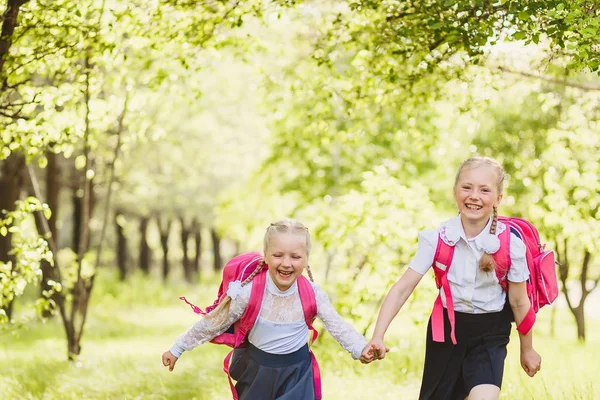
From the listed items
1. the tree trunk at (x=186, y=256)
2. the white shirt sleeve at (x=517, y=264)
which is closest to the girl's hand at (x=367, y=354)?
the white shirt sleeve at (x=517, y=264)

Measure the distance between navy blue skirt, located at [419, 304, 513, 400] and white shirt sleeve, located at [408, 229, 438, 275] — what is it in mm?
331

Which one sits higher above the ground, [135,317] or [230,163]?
[230,163]

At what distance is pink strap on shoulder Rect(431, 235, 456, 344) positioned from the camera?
14.4 feet

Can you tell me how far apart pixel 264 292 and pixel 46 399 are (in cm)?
361

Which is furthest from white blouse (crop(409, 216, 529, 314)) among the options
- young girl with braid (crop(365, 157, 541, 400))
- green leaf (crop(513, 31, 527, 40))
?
green leaf (crop(513, 31, 527, 40))

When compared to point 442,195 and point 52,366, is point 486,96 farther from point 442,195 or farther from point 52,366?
point 442,195

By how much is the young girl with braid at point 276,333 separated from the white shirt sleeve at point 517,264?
35.5 inches

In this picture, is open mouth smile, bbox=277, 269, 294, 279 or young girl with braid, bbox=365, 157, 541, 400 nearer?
young girl with braid, bbox=365, 157, 541, 400

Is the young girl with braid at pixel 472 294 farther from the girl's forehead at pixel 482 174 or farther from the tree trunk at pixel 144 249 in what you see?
the tree trunk at pixel 144 249

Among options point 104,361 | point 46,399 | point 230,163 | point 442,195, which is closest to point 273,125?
point 442,195

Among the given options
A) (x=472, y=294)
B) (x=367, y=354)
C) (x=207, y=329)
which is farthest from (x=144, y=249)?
(x=472, y=294)

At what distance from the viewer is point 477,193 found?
4.37 metres

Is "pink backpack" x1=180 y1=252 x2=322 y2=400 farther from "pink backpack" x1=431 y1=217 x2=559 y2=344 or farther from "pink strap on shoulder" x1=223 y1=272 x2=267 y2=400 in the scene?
"pink backpack" x1=431 y1=217 x2=559 y2=344

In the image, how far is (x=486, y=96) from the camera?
8211 mm
